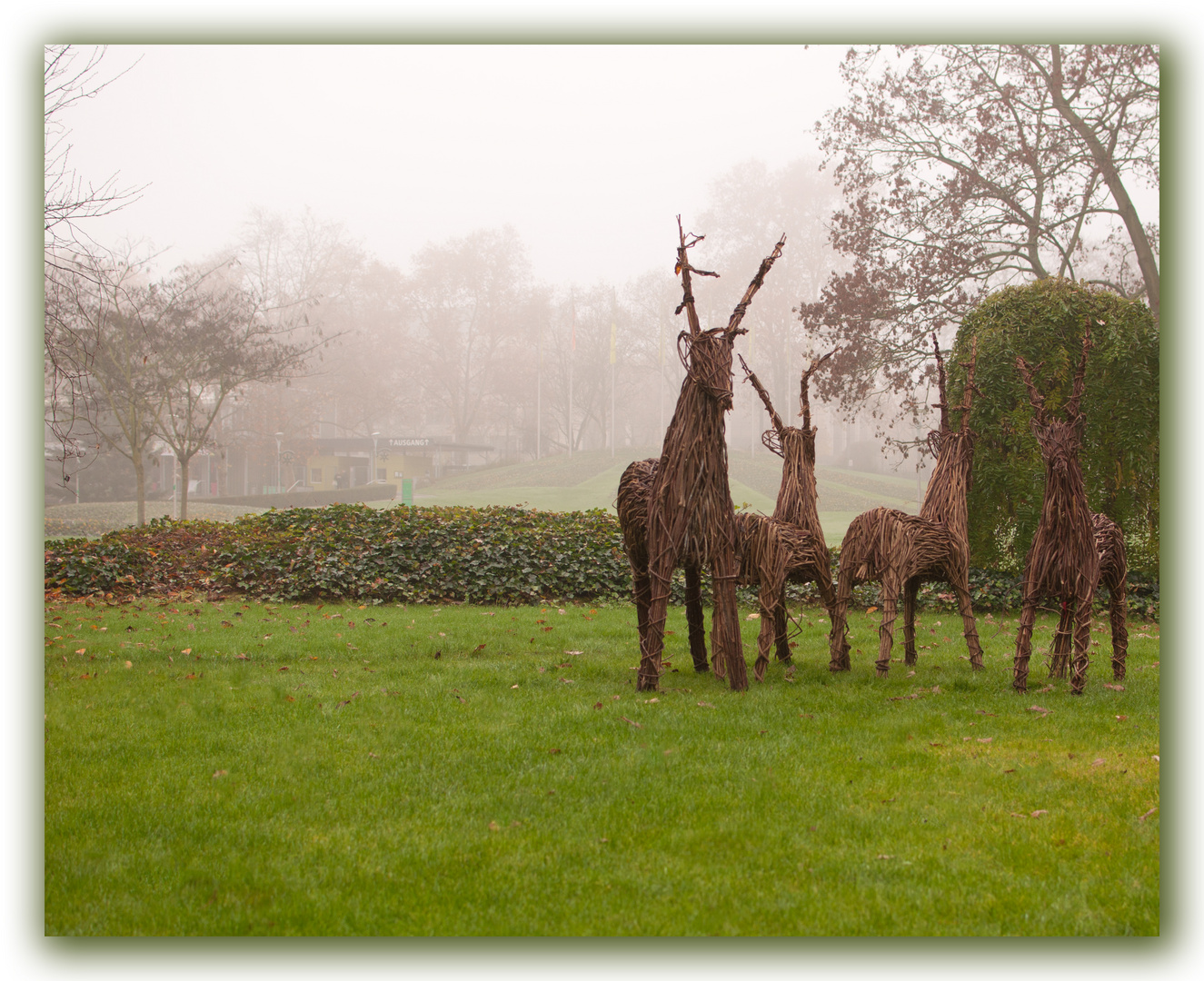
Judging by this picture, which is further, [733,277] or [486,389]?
[486,389]

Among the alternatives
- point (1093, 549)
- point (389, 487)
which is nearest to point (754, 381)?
point (1093, 549)

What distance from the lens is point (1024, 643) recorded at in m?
6.19

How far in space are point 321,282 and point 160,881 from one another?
1707 inches

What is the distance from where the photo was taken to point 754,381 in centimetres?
638

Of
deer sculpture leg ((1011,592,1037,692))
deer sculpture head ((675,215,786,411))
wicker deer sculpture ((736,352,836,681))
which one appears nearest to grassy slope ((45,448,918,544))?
wicker deer sculpture ((736,352,836,681))

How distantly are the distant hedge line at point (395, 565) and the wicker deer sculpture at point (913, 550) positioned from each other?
431 centimetres

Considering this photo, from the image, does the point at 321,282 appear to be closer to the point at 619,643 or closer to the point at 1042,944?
the point at 619,643

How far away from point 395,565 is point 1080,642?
337 inches

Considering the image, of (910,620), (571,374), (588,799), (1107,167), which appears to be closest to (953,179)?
(1107,167)

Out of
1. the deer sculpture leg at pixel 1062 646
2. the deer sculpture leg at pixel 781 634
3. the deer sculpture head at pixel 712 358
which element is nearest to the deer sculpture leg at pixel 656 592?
the deer sculpture head at pixel 712 358

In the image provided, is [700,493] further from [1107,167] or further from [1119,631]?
[1107,167]

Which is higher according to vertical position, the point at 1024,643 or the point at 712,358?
the point at 712,358

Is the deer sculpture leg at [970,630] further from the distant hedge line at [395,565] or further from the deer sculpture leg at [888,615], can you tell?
the distant hedge line at [395,565]

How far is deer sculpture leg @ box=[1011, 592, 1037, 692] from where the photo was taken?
6.09 meters
